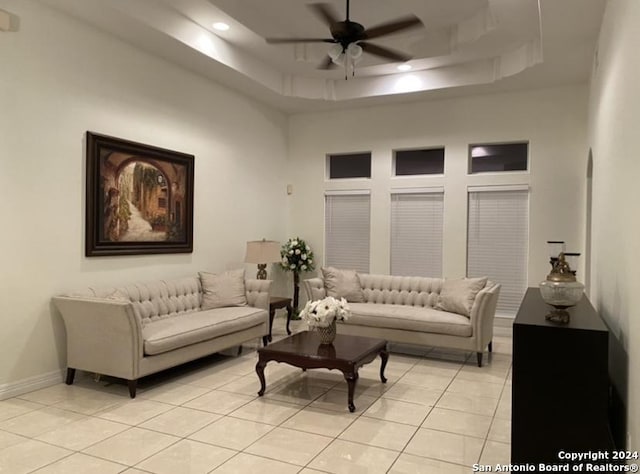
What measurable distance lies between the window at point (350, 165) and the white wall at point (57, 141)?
2504mm

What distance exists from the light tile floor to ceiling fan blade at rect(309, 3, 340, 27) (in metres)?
3.17

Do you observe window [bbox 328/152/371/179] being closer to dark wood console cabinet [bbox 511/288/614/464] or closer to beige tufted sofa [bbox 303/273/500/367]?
beige tufted sofa [bbox 303/273/500/367]

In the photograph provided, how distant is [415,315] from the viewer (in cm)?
531

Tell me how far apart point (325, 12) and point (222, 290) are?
325cm

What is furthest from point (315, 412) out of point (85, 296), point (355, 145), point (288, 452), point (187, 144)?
point (355, 145)

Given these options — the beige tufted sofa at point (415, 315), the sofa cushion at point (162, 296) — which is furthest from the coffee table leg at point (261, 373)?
the beige tufted sofa at point (415, 315)

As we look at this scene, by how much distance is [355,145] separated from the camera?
748 centimetres

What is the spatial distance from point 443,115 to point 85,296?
5243mm

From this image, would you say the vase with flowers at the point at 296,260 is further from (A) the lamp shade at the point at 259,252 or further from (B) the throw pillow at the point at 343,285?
(B) the throw pillow at the point at 343,285

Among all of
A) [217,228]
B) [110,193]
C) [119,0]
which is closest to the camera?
[119,0]

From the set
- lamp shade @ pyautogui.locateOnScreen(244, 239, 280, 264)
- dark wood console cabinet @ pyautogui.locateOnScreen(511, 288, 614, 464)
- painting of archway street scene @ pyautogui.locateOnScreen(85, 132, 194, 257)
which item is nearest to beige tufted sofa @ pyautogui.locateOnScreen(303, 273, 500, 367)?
lamp shade @ pyautogui.locateOnScreen(244, 239, 280, 264)

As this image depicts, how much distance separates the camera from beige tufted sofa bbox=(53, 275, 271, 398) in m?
3.96

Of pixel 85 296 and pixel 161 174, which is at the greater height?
pixel 161 174

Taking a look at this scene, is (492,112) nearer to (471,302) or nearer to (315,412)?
(471,302)
